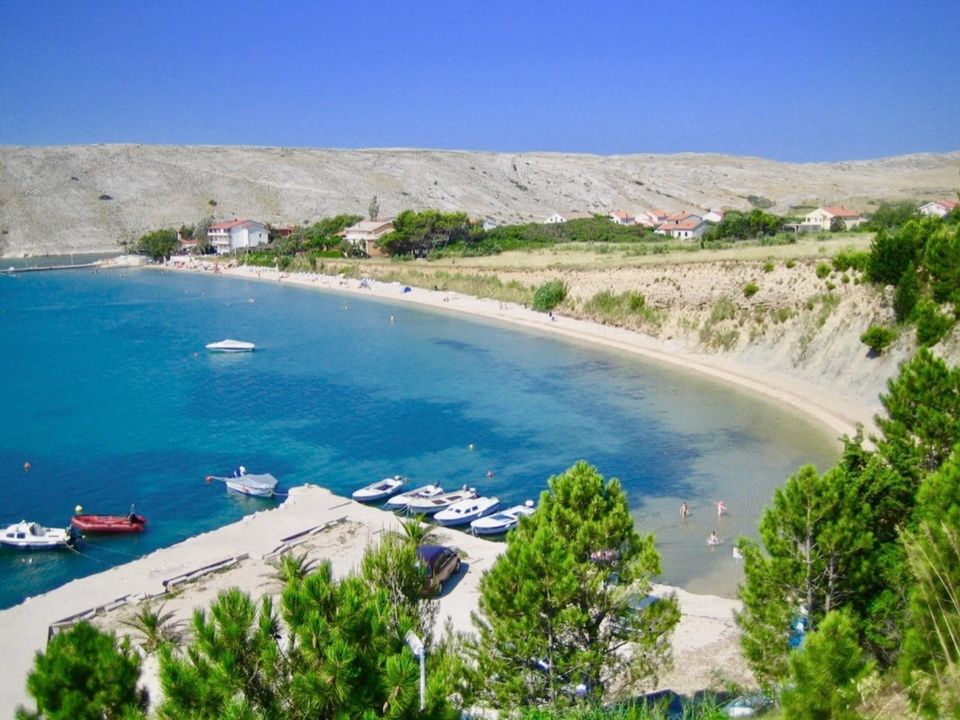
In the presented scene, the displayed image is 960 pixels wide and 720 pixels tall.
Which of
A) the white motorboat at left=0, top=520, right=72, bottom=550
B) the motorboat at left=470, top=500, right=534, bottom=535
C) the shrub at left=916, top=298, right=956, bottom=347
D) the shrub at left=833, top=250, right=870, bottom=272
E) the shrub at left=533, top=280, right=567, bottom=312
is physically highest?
the shrub at left=833, top=250, right=870, bottom=272

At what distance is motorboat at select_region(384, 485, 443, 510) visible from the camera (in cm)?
2786

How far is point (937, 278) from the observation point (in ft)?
130

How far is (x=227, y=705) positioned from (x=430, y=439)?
28783 mm

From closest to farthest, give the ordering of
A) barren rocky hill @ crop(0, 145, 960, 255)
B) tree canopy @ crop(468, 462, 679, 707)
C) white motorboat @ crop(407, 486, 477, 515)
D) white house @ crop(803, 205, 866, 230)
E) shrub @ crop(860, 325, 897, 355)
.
A: 1. tree canopy @ crop(468, 462, 679, 707)
2. white motorboat @ crop(407, 486, 477, 515)
3. shrub @ crop(860, 325, 897, 355)
4. white house @ crop(803, 205, 866, 230)
5. barren rocky hill @ crop(0, 145, 960, 255)

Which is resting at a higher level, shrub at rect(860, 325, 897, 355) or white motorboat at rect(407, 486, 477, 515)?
shrub at rect(860, 325, 897, 355)

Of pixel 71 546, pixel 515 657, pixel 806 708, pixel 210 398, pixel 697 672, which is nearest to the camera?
pixel 806 708

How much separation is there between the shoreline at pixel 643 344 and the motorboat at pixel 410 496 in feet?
48.5

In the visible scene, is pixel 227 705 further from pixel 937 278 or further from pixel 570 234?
pixel 570 234

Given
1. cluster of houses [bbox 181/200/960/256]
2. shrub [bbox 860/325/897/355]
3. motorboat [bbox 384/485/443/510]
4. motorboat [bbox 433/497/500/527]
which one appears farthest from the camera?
cluster of houses [bbox 181/200/960/256]

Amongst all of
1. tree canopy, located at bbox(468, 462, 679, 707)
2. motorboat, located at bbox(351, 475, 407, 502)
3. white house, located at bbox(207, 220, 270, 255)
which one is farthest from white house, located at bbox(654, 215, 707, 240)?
tree canopy, located at bbox(468, 462, 679, 707)

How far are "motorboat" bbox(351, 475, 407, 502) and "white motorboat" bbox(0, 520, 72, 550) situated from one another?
9354mm

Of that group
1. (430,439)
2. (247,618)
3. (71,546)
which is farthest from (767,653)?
(430,439)

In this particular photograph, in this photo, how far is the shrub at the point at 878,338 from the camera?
40.0 m

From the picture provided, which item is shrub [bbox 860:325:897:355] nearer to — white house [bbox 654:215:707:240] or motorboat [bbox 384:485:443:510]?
motorboat [bbox 384:485:443:510]
